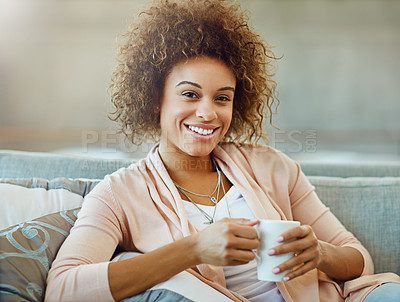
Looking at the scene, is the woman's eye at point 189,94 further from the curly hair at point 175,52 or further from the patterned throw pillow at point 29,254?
the patterned throw pillow at point 29,254

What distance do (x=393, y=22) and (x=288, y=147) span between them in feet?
4.93

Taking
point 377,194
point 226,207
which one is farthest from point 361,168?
point 226,207

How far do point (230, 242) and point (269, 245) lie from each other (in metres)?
0.09

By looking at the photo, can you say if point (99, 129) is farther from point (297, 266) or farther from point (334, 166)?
point (297, 266)

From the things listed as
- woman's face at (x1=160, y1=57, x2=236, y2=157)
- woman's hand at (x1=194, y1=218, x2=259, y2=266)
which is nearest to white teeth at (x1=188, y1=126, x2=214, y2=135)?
woman's face at (x1=160, y1=57, x2=236, y2=157)

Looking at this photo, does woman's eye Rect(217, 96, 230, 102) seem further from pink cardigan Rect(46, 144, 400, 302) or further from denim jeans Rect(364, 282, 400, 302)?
denim jeans Rect(364, 282, 400, 302)

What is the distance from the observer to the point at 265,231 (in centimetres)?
91

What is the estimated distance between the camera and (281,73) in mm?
3670

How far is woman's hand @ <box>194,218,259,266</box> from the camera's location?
0.91 metres

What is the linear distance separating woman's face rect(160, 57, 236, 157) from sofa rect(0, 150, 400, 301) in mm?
409

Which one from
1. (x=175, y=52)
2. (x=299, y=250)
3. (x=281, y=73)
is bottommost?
(x=299, y=250)

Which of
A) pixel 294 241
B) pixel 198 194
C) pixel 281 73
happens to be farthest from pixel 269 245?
pixel 281 73

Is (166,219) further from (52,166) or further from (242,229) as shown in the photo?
(52,166)

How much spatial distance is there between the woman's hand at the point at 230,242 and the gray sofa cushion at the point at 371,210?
0.79 m
